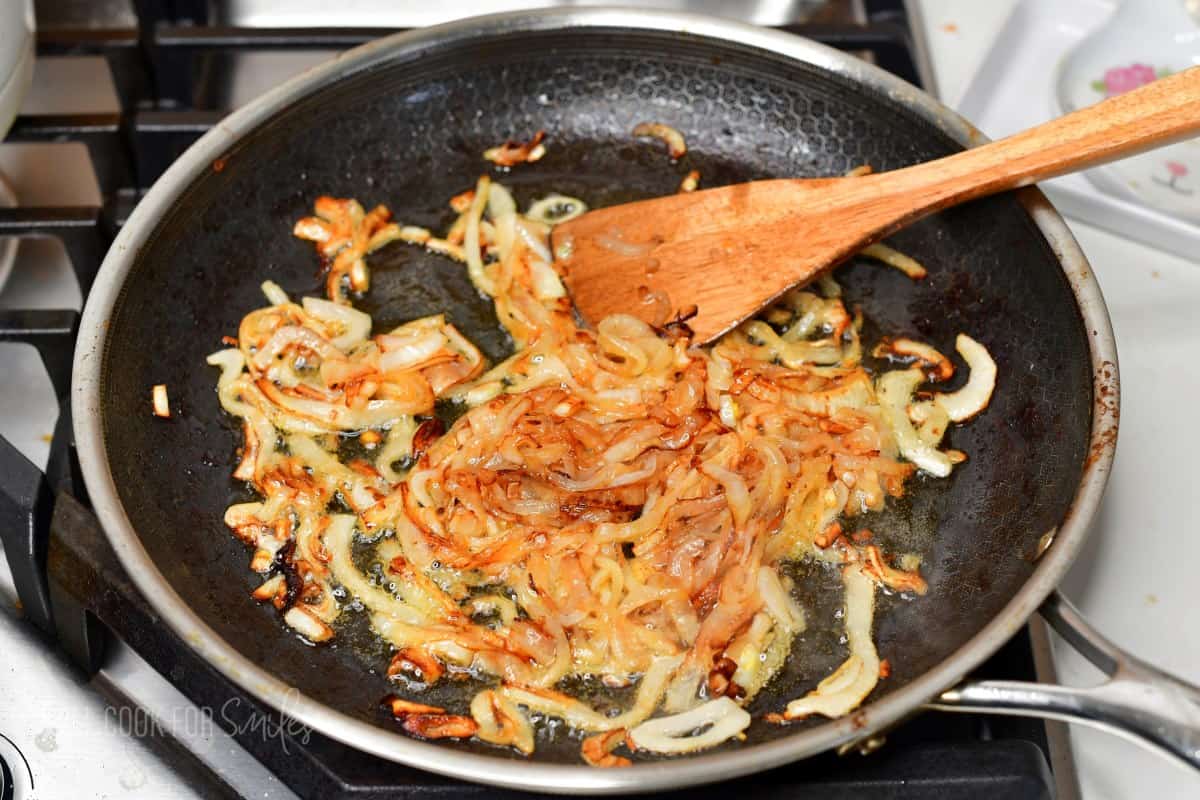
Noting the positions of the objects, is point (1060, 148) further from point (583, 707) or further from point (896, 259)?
point (583, 707)

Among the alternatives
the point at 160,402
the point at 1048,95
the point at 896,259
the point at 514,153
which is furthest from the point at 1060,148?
the point at 160,402

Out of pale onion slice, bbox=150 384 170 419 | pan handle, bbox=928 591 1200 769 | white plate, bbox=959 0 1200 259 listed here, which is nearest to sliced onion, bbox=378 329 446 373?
pale onion slice, bbox=150 384 170 419

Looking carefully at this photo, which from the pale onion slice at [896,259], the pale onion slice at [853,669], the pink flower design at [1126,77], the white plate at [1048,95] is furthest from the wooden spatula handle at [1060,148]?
the pink flower design at [1126,77]

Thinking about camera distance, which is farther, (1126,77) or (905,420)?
(1126,77)

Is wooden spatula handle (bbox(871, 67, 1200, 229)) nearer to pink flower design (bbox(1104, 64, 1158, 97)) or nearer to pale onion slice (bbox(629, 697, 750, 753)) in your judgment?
pink flower design (bbox(1104, 64, 1158, 97))

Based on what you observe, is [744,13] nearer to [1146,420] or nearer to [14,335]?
[1146,420]

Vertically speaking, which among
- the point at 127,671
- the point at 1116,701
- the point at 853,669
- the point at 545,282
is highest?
the point at 545,282

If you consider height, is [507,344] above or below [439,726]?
above
